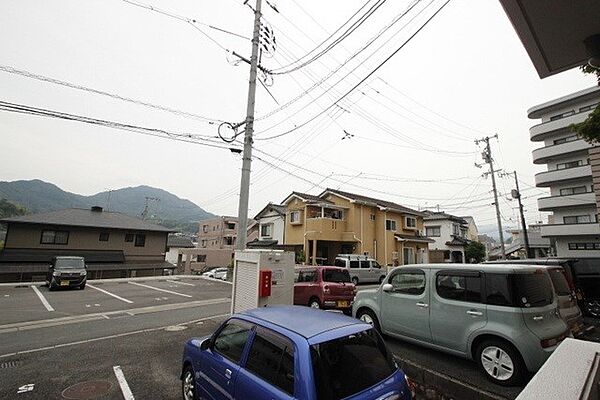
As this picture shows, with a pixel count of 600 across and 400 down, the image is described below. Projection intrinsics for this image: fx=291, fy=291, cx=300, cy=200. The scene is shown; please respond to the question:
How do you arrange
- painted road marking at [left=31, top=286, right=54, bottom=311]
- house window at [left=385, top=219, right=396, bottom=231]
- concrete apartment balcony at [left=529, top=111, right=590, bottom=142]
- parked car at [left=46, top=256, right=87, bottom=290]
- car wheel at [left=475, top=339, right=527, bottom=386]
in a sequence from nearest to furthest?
car wheel at [left=475, top=339, right=527, bottom=386], painted road marking at [left=31, top=286, right=54, bottom=311], parked car at [left=46, top=256, right=87, bottom=290], house window at [left=385, top=219, right=396, bottom=231], concrete apartment balcony at [left=529, top=111, right=590, bottom=142]

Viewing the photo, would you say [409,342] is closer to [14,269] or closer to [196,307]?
[196,307]

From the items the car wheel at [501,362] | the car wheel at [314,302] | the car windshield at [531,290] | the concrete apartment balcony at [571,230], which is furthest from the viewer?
the concrete apartment balcony at [571,230]

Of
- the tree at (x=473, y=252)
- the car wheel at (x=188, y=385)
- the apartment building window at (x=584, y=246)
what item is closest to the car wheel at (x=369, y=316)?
the car wheel at (x=188, y=385)

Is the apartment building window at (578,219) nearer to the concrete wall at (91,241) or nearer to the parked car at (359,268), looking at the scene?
the parked car at (359,268)

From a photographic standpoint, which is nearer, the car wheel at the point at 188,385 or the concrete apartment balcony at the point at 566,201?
the car wheel at the point at 188,385

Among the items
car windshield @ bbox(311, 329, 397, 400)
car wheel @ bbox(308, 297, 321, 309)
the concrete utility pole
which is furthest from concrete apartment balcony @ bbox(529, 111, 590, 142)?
car windshield @ bbox(311, 329, 397, 400)

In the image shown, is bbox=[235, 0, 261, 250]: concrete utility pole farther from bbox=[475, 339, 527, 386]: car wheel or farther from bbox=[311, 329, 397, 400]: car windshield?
bbox=[475, 339, 527, 386]: car wheel

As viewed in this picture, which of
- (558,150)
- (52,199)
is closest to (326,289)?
(558,150)

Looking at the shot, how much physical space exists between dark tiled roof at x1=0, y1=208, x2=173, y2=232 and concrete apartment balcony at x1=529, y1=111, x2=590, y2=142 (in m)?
41.1

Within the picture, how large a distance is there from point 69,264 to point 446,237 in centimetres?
3987

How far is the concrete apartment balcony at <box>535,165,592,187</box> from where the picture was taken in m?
28.1

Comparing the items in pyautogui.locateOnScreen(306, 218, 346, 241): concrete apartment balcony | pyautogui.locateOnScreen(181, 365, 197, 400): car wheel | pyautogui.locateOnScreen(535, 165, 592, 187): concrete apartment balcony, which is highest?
pyautogui.locateOnScreen(535, 165, 592, 187): concrete apartment balcony

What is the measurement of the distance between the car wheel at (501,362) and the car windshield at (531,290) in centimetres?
69

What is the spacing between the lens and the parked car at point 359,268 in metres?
18.0
